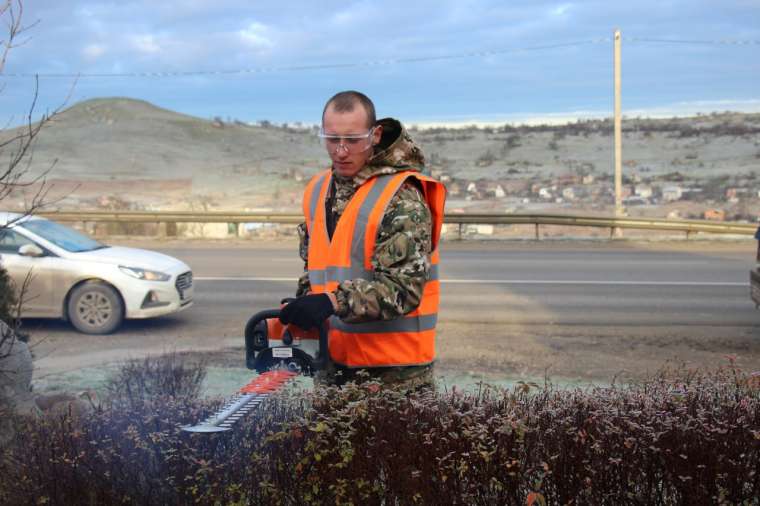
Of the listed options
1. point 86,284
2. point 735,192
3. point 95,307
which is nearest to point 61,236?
point 86,284

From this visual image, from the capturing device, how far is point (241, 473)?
320 cm

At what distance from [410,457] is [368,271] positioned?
2.43 feet

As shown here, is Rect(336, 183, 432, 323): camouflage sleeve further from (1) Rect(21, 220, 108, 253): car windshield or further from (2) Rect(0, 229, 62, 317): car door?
(1) Rect(21, 220, 108, 253): car windshield

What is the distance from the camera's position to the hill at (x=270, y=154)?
38.3 m

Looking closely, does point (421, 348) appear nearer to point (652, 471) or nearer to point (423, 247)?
point (423, 247)

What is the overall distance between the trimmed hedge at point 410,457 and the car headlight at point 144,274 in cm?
755

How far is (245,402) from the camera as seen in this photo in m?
3.09

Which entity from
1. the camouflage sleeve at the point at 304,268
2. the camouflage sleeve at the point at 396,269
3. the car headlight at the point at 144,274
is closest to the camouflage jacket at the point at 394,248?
the camouflage sleeve at the point at 396,269

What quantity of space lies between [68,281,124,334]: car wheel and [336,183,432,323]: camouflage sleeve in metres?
7.72

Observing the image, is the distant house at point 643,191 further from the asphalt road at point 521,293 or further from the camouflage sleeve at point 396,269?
the camouflage sleeve at point 396,269

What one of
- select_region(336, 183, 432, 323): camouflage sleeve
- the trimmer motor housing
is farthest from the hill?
select_region(336, 183, 432, 323): camouflage sleeve

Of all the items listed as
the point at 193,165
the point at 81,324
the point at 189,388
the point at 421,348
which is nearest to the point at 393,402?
the point at 421,348

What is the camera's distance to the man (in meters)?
3.41

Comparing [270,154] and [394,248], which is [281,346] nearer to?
[394,248]
